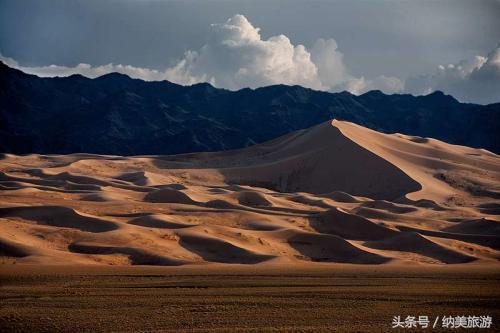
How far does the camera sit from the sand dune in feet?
97.7

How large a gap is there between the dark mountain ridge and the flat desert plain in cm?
6235

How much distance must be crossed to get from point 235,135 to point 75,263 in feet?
369

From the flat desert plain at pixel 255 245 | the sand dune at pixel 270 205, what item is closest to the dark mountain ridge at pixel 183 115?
the sand dune at pixel 270 205

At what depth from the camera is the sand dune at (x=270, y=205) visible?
29781 millimetres

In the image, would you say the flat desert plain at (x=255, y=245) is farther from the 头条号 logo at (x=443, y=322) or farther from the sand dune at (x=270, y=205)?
the 头条号 logo at (x=443, y=322)

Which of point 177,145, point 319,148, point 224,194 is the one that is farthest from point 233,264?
point 177,145

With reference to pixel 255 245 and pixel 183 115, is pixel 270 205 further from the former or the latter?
pixel 183 115

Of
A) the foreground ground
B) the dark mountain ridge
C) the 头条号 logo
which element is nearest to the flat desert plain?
the foreground ground

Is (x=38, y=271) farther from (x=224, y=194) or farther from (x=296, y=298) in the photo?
(x=224, y=194)

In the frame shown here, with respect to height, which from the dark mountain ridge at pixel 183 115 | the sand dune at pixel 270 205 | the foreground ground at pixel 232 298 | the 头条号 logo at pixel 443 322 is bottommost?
the foreground ground at pixel 232 298

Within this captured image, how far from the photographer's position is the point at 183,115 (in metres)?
157

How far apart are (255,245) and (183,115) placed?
12793 centimetres

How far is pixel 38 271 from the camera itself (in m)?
23.0

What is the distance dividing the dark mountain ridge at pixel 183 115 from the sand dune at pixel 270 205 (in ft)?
165
